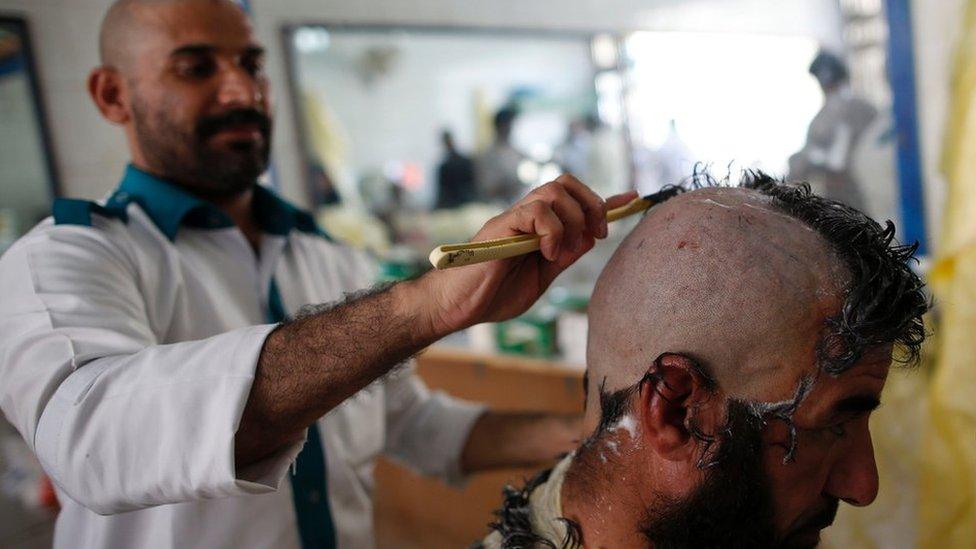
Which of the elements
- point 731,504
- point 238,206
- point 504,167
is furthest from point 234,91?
point 504,167

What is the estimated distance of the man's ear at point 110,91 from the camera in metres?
1.74

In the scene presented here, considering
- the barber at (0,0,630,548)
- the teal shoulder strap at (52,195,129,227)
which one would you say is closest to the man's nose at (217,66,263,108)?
the barber at (0,0,630,548)

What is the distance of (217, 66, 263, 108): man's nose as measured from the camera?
166 centimetres

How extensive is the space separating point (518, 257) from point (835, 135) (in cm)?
170

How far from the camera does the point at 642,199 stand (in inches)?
48.1

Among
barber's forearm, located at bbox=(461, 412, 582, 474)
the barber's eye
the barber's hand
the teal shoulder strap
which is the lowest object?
barber's forearm, located at bbox=(461, 412, 582, 474)

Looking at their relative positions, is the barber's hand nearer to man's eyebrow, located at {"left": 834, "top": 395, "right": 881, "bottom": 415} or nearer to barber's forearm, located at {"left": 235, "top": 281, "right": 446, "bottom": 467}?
barber's forearm, located at {"left": 235, "top": 281, "right": 446, "bottom": 467}

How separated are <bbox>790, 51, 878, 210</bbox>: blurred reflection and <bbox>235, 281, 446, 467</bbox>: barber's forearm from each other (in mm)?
1721

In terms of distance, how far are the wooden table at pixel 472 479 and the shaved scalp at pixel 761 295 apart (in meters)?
1.37

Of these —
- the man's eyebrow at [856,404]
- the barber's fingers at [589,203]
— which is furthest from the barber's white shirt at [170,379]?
the man's eyebrow at [856,404]

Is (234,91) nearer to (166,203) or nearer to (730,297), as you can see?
(166,203)

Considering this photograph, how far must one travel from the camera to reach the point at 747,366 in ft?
3.29

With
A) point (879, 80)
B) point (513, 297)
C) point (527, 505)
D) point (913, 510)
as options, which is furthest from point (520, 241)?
point (879, 80)

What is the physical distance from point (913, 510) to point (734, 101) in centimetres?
138
